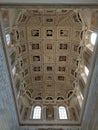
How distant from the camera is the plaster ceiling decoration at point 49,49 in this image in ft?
43.0

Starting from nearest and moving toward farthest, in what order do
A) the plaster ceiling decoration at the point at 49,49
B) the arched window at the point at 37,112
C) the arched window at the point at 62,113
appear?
1. the plaster ceiling decoration at the point at 49,49
2. the arched window at the point at 62,113
3. the arched window at the point at 37,112

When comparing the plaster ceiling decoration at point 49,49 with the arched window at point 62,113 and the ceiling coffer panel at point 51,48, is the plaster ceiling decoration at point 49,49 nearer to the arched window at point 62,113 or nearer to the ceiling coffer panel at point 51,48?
the ceiling coffer panel at point 51,48

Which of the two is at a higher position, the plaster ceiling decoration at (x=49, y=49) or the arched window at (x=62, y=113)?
the plaster ceiling decoration at (x=49, y=49)

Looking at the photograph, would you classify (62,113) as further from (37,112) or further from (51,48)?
(51,48)

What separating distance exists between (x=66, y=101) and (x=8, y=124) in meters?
7.72

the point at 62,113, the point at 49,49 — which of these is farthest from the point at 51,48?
the point at 62,113

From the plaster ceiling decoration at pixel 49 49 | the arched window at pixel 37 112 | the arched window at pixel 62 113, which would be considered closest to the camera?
the plaster ceiling decoration at pixel 49 49

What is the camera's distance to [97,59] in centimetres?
898

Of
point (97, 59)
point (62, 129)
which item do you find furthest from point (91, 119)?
point (97, 59)

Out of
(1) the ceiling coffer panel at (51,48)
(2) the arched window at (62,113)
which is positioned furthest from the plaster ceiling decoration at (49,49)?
(2) the arched window at (62,113)

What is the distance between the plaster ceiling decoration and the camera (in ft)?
43.0

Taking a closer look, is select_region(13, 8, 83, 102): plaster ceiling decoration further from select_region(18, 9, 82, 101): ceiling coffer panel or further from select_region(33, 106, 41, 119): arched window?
select_region(33, 106, 41, 119): arched window

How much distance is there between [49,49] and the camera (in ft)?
48.8

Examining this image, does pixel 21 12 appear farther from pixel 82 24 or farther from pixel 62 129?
pixel 62 129
